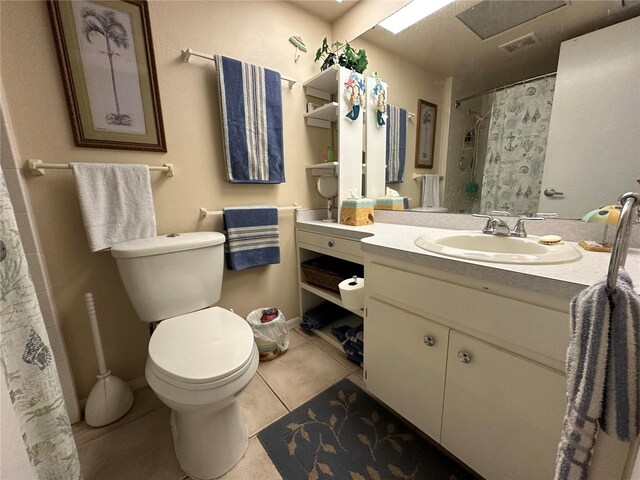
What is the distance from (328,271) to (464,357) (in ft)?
2.98

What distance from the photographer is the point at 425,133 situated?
1.39 metres

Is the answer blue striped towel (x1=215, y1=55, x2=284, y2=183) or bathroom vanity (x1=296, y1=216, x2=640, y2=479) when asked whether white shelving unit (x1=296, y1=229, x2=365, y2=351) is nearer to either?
bathroom vanity (x1=296, y1=216, x2=640, y2=479)

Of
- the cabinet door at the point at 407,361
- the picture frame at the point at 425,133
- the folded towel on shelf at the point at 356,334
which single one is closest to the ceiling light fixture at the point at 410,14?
the picture frame at the point at 425,133

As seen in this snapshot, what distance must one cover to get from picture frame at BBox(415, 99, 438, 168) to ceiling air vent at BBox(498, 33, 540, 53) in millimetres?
334

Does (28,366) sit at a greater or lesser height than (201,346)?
greater

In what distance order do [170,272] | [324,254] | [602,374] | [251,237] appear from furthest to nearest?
[324,254], [251,237], [170,272], [602,374]

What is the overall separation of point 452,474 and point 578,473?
745mm

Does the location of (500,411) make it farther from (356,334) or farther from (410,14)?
(410,14)

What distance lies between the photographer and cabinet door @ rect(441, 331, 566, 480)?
2.10ft

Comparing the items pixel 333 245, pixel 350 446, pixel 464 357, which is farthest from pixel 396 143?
pixel 350 446

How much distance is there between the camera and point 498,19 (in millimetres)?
1077

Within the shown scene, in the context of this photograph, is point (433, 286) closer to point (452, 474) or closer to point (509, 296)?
point (509, 296)

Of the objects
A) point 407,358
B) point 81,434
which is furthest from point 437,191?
point 81,434

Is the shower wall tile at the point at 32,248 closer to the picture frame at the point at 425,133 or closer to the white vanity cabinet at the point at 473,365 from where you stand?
the white vanity cabinet at the point at 473,365
